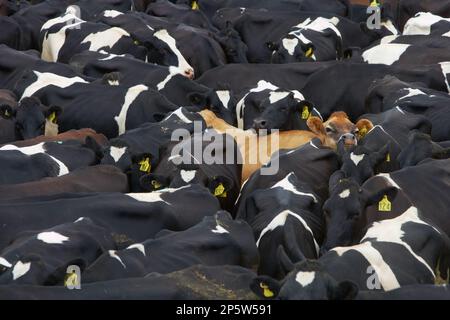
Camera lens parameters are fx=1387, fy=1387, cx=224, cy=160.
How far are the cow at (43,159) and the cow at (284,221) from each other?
1560 millimetres

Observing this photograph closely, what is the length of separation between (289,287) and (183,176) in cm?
281

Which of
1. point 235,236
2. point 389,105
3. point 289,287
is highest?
point 289,287

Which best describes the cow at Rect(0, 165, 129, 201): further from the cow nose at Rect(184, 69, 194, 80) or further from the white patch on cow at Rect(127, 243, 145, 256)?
the cow nose at Rect(184, 69, 194, 80)

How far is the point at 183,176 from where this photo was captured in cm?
1010

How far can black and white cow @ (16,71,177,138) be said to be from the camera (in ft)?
41.5

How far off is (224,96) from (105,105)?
1.10 meters

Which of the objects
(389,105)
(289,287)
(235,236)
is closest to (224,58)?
(389,105)

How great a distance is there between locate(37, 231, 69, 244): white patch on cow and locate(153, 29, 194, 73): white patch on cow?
5897 millimetres

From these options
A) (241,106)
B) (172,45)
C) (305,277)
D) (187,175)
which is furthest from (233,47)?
(305,277)

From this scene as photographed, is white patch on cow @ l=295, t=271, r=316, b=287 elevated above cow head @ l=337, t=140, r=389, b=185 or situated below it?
above

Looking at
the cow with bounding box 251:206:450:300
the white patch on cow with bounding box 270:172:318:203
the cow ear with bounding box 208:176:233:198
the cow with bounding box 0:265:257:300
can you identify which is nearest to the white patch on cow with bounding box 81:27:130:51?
the cow ear with bounding box 208:176:233:198

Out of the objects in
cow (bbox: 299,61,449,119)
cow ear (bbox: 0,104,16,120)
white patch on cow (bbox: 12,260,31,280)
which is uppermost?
white patch on cow (bbox: 12,260,31,280)

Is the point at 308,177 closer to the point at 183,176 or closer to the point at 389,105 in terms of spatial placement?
the point at 183,176

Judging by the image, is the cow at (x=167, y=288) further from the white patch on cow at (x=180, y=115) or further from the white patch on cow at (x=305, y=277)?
the white patch on cow at (x=180, y=115)
